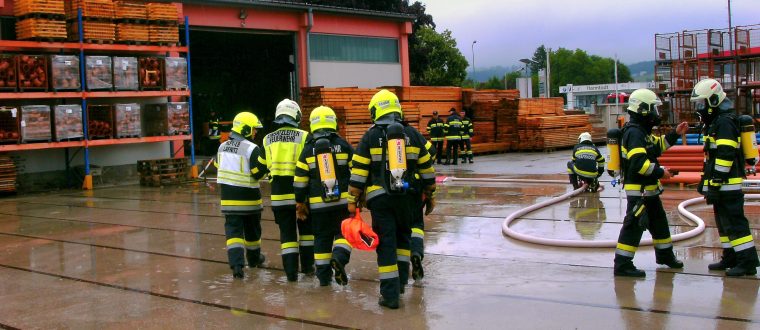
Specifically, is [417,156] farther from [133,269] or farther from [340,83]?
[340,83]

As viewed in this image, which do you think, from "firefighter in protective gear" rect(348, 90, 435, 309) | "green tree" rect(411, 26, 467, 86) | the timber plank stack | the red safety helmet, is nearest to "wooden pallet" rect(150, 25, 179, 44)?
the timber plank stack

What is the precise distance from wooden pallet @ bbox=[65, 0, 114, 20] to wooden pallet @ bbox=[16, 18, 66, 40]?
581 mm

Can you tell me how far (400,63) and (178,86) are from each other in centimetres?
1170

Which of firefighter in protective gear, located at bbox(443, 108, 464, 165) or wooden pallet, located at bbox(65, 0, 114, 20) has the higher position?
wooden pallet, located at bbox(65, 0, 114, 20)

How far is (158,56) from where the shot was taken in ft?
65.6

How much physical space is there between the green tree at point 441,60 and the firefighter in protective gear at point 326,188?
4047 cm

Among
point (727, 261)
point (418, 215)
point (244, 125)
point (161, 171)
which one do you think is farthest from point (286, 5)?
point (727, 261)

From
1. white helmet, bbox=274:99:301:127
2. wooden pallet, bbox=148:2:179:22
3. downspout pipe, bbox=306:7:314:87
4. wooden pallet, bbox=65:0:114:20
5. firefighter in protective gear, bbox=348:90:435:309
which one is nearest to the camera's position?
firefighter in protective gear, bbox=348:90:435:309

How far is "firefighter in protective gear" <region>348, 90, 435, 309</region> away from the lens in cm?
625

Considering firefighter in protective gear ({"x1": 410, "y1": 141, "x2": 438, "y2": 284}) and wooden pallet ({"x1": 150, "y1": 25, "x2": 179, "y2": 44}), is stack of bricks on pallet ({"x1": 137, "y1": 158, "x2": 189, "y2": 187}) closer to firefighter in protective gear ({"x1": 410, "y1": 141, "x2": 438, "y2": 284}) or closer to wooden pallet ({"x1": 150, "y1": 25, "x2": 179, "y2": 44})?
wooden pallet ({"x1": 150, "y1": 25, "x2": 179, "y2": 44})

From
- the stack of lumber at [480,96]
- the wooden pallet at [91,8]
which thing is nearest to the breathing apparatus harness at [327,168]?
the wooden pallet at [91,8]

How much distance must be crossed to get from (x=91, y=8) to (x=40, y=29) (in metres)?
1.40

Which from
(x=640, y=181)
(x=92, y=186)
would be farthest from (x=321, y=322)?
(x=92, y=186)

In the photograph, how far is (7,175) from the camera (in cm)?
1683
